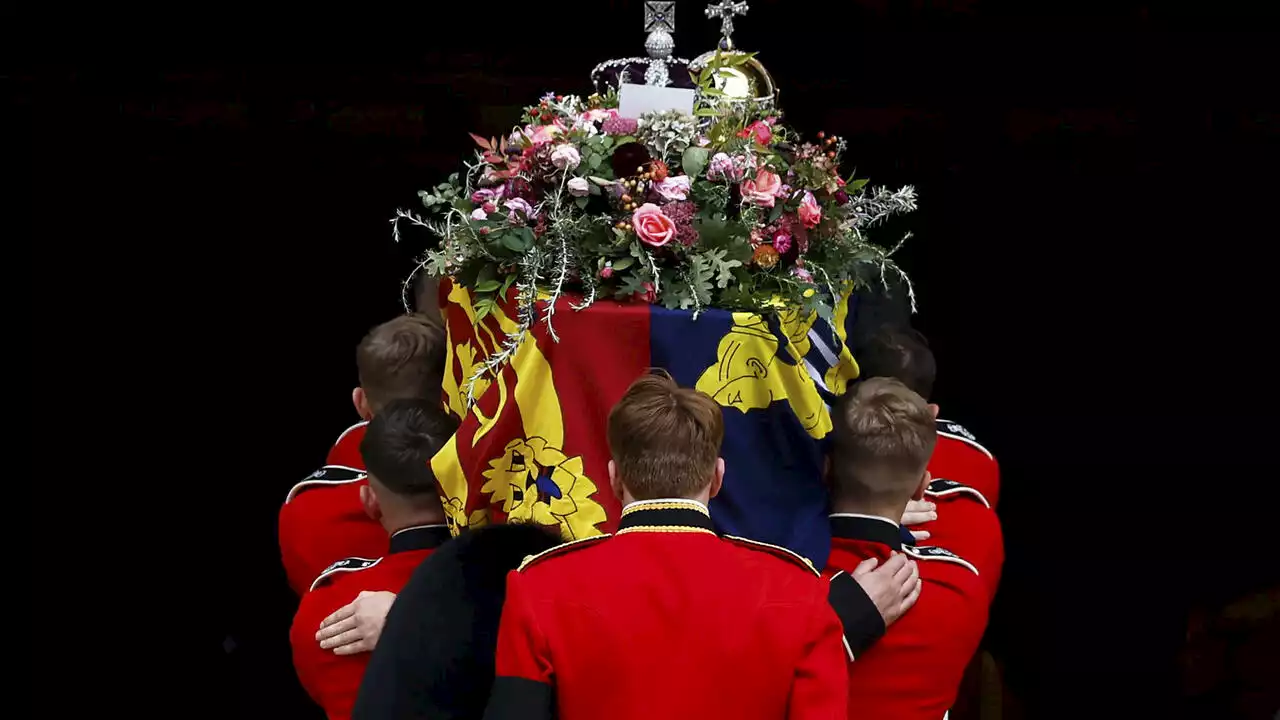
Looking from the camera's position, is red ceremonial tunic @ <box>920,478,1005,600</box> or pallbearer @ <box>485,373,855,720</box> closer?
pallbearer @ <box>485,373,855,720</box>

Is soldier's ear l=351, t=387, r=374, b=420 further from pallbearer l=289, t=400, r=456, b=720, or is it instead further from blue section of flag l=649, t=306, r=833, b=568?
blue section of flag l=649, t=306, r=833, b=568

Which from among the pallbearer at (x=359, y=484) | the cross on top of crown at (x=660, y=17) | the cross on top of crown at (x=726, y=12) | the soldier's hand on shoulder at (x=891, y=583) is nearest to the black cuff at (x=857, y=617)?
the soldier's hand on shoulder at (x=891, y=583)

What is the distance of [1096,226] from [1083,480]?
34.5 inches

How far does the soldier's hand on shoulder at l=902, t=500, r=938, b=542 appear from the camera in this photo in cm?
323

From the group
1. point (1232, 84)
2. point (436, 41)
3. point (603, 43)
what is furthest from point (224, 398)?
point (1232, 84)

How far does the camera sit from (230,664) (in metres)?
4.97

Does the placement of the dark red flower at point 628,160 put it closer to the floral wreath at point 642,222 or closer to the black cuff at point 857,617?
the floral wreath at point 642,222

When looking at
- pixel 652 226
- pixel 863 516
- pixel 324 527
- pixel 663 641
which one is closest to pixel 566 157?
pixel 652 226

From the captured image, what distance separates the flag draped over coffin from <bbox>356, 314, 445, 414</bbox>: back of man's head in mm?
589

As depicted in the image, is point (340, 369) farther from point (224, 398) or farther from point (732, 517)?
point (732, 517)

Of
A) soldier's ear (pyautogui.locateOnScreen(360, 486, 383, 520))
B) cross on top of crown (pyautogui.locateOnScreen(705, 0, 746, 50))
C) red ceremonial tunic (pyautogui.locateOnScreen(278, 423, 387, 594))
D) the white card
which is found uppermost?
cross on top of crown (pyautogui.locateOnScreen(705, 0, 746, 50))

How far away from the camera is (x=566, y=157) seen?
9.32 ft

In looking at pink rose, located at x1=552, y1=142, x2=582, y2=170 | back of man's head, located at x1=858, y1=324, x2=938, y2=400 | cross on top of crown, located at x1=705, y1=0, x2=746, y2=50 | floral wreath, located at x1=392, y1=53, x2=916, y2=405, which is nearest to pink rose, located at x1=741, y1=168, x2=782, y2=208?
floral wreath, located at x1=392, y1=53, x2=916, y2=405

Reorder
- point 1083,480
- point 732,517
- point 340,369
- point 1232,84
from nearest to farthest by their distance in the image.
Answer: point 732,517
point 1232,84
point 1083,480
point 340,369
